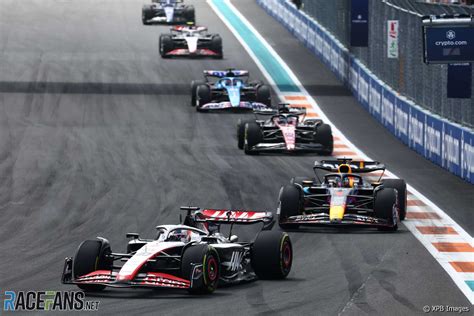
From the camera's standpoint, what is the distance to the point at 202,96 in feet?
130

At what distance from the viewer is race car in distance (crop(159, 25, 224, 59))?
50.0 meters

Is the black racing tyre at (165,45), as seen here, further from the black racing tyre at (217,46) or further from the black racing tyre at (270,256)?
the black racing tyre at (270,256)

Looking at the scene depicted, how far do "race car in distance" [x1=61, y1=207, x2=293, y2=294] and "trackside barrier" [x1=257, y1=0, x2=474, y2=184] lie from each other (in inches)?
445

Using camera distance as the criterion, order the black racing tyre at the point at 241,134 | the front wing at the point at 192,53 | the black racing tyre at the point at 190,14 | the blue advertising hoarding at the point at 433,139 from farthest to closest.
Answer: the black racing tyre at the point at 190,14 < the front wing at the point at 192,53 < the black racing tyre at the point at 241,134 < the blue advertising hoarding at the point at 433,139

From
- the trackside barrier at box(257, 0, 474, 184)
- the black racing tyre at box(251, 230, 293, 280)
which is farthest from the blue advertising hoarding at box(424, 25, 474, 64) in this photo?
the black racing tyre at box(251, 230, 293, 280)

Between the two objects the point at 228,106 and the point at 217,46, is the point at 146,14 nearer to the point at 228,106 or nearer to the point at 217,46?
the point at 217,46

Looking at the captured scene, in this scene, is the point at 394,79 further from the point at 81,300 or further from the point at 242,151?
the point at 81,300

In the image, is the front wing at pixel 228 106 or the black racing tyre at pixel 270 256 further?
the front wing at pixel 228 106

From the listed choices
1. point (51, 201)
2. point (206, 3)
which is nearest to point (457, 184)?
point (51, 201)

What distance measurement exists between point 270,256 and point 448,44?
1211 cm

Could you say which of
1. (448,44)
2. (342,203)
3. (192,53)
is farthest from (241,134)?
(192,53)

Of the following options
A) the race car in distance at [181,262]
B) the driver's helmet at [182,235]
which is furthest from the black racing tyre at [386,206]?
the driver's helmet at [182,235]

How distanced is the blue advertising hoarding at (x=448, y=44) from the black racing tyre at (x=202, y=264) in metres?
13.1

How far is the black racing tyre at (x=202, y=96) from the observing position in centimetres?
3975
